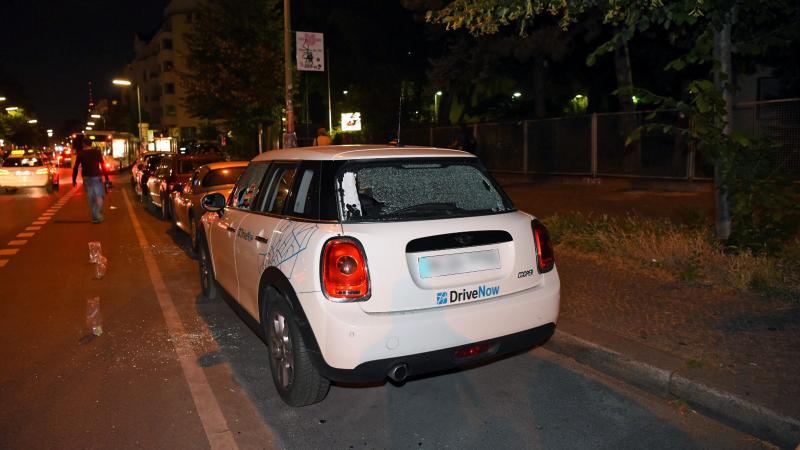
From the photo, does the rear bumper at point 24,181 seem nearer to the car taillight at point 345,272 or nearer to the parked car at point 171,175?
the parked car at point 171,175

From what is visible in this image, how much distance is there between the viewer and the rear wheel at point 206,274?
24.0 ft

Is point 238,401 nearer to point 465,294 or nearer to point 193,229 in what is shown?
point 465,294

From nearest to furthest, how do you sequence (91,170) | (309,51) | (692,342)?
(692,342) < (91,170) < (309,51)

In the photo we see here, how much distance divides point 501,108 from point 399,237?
32.8 meters

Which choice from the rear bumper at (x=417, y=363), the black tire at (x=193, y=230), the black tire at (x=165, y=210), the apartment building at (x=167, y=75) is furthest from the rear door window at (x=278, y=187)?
the apartment building at (x=167, y=75)

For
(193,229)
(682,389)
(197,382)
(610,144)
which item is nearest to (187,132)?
(610,144)

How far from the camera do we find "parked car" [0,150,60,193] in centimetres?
2502

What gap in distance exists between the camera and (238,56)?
29891 millimetres

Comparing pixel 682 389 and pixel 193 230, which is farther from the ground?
pixel 193 230

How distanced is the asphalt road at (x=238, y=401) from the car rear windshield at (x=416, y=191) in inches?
53.9

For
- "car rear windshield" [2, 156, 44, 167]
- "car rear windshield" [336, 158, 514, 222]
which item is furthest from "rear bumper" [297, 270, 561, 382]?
"car rear windshield" [2, 156, 44, 167]

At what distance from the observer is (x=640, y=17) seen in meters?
6.96

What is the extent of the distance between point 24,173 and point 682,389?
86.0 feet

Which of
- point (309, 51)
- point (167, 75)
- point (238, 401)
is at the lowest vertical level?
point (238, 401)
